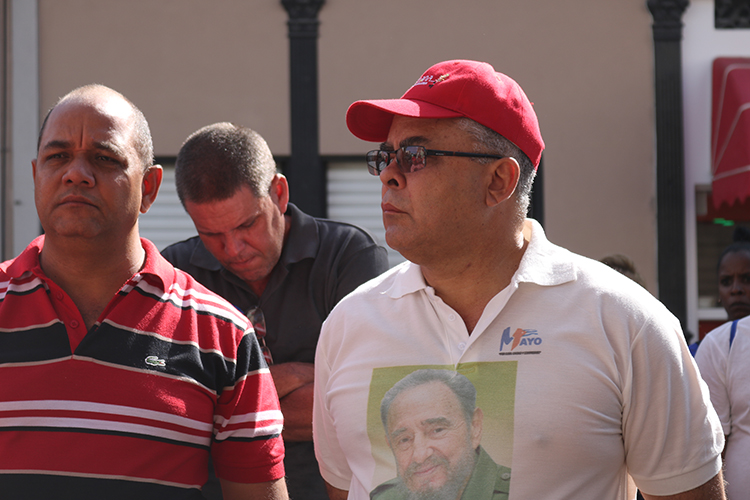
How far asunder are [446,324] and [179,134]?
651cm

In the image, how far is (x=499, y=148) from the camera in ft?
7.07

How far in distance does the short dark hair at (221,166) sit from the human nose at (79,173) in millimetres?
822

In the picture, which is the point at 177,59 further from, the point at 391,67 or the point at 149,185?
the point at 149,185

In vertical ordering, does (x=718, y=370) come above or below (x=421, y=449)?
below

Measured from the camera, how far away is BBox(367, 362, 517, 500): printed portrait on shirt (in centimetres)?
192

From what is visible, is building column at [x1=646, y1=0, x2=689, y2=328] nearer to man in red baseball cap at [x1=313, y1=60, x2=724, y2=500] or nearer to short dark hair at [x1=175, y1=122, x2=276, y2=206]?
short dark hair at [x1=175, y1=122, x2=276, y2=206]

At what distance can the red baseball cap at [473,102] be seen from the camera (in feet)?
6.89

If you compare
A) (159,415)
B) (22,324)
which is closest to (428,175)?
(159,415)

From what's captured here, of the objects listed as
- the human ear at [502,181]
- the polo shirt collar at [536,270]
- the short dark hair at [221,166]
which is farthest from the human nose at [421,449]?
the short dark hair at [221,166]

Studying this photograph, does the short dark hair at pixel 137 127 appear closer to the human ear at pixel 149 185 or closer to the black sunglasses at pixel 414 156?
the human ear at pixel 149 185

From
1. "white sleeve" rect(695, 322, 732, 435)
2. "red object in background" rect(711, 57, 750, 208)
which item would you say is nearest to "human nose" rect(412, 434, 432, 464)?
"white sleeve" rect(695, 322, 732, 435)

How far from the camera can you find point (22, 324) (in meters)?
2.09

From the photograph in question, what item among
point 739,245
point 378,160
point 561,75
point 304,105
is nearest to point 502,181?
point 378,160

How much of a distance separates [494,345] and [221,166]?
150 centimetres
